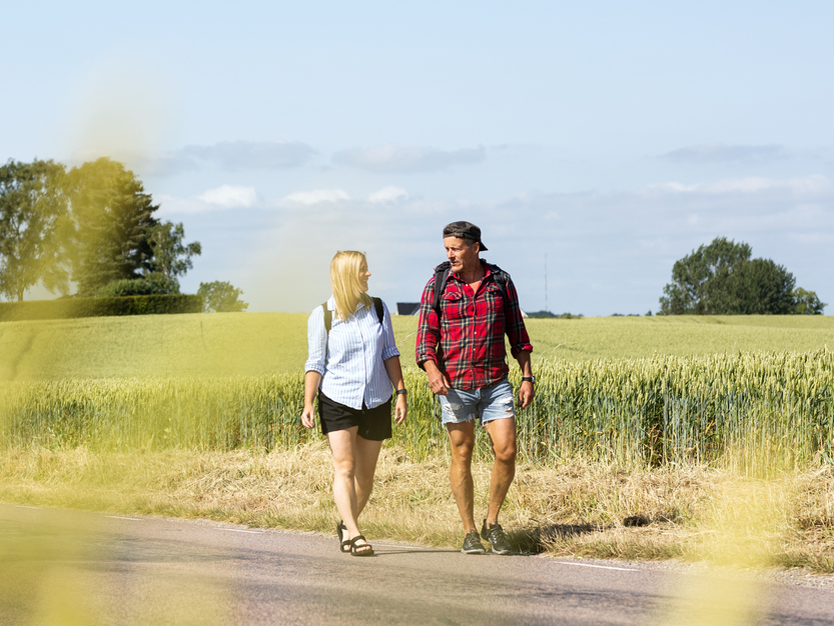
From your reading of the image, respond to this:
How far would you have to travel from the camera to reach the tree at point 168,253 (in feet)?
3.29

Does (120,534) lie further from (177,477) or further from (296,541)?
(177,477)

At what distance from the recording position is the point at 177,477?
9906 mm

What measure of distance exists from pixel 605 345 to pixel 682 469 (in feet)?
120

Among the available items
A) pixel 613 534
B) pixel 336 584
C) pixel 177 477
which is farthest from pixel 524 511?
pixel 177 477

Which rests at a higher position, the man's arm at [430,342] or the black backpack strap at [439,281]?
the black backpack strap at [439,281]

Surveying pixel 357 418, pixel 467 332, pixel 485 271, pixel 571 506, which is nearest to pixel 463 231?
pixel 485 271

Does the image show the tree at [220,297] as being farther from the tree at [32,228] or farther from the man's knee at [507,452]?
the man's knee at [507,452]

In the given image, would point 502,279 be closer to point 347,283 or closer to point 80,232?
point 347,283

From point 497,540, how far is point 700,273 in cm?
11875

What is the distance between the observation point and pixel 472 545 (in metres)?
5.94

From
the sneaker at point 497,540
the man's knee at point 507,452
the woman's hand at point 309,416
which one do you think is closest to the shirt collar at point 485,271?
the man's knee at point 507,452

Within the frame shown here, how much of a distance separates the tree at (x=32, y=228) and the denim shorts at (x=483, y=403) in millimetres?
4961

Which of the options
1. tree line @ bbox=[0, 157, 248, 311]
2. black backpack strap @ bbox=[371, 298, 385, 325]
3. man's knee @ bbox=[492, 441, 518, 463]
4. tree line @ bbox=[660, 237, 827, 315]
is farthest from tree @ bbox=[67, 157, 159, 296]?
tree line @ bbox=[660, 237, 827, 315]

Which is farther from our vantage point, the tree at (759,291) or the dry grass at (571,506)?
the tree at (759,291)
